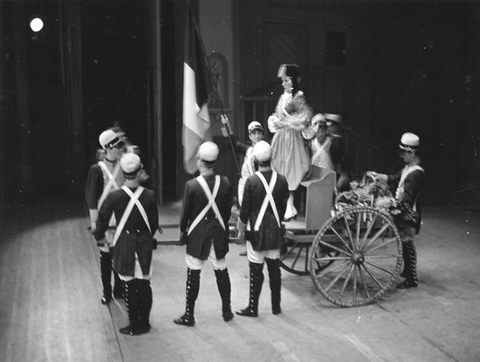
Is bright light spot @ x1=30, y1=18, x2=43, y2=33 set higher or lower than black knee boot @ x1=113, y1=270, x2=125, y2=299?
higher

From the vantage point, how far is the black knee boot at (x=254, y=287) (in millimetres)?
6777

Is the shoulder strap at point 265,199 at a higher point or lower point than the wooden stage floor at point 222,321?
higher

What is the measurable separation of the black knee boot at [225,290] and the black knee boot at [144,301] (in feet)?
2.49

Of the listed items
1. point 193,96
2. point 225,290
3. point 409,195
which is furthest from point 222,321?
point 193,96

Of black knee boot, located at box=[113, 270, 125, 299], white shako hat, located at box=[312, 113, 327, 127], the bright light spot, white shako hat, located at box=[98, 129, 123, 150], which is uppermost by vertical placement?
the bright light spot

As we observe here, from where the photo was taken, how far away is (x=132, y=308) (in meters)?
6.34

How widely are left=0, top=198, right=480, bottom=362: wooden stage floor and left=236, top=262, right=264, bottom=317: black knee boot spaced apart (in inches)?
4.6

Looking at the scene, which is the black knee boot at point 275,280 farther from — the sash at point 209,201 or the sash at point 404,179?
the sash at point 404,179

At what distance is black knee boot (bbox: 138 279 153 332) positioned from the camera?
633 cm

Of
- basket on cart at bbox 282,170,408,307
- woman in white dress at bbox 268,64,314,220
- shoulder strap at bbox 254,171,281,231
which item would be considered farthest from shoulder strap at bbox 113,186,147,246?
woman in white dress at bbox 268,64,314,220

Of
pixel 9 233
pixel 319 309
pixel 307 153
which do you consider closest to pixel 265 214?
pixel 319 309

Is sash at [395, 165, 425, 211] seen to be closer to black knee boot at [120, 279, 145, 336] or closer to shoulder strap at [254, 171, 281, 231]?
shoulder strap at [254, 171, 281, 231]

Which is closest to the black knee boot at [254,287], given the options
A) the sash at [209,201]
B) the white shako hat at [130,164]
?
the sash at [209,201]

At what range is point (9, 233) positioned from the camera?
34.5 ft
